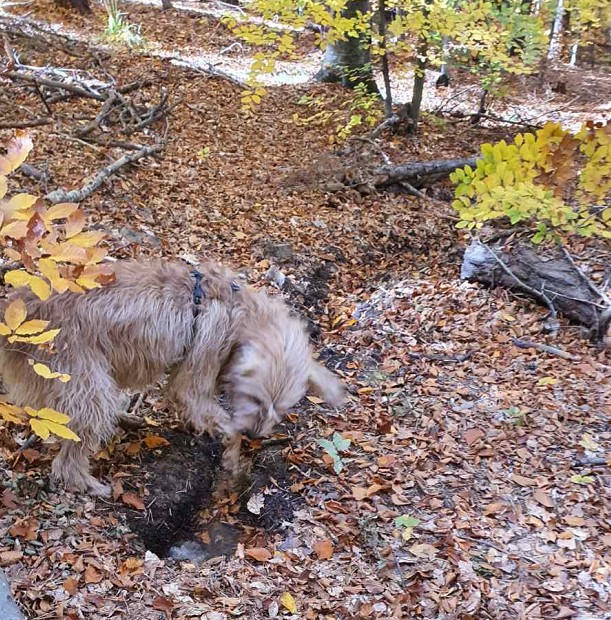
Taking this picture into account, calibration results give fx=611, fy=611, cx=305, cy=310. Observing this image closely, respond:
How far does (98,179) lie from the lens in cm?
628

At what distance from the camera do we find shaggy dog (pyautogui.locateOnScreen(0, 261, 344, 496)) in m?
3.38

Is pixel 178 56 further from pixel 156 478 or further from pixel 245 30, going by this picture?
pixel 156 478

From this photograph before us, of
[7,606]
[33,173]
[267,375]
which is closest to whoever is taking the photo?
[7,606]

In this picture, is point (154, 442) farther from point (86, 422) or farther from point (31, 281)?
point (31, 281)

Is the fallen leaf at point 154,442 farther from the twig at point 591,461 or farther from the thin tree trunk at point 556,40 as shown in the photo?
the thin tree trunk at point 556,40

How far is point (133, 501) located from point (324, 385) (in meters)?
1.36

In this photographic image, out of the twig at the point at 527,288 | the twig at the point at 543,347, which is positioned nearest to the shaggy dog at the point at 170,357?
the twig at the point at 543,347

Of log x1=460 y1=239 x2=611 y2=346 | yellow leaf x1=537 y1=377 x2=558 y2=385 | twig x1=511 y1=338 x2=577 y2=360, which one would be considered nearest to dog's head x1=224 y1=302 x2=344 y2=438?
yellow leaf x1=537 y1=377 x2=558 y2=385

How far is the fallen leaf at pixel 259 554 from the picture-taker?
3.34 metres

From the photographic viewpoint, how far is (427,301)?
5.80 meters

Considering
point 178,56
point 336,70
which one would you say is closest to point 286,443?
point 336,70

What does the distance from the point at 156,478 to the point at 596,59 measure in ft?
57.0

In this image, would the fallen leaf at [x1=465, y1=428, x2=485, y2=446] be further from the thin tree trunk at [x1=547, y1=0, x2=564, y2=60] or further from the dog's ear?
the thin tree trunk at [x1=547, y1=0, x2=564, y2=60]

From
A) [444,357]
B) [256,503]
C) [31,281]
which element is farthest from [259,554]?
[444,357]
